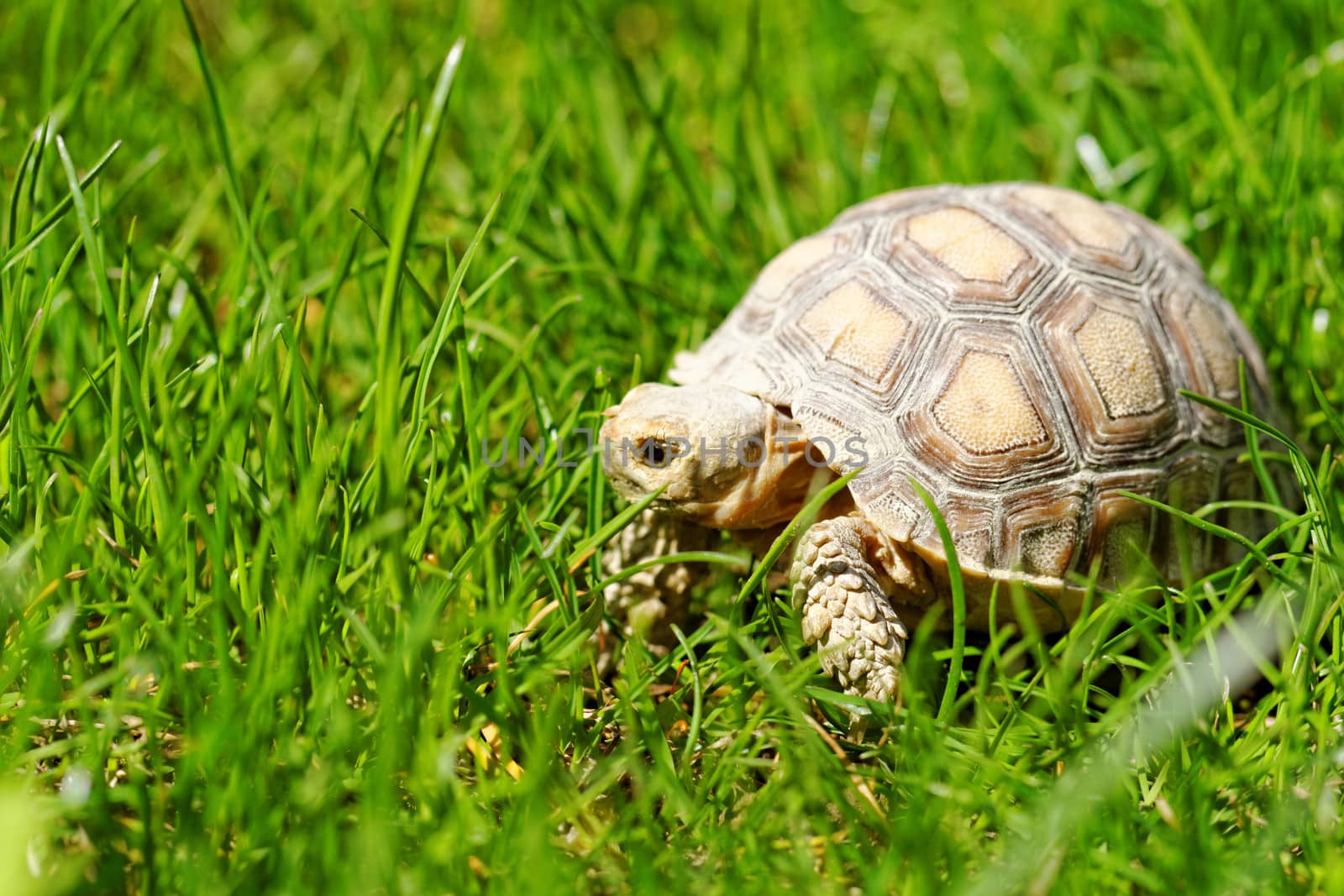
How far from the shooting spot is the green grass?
1.82 m

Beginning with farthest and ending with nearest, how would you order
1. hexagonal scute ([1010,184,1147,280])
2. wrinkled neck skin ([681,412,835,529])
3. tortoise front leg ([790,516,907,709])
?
hexagonal scute ([1010,184,1147,280]), wrinkled neck skin ([681,412,835,529]), tortoise front leg ([790,516,907,709])

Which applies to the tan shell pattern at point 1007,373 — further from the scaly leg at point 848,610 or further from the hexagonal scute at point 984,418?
the scaly leg at point 848,610

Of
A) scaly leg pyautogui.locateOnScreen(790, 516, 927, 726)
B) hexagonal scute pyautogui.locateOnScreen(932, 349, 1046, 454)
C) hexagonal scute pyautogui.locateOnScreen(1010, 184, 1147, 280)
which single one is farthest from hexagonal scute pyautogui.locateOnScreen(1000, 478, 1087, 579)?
hexagonal scute pyautogui.locateOnScreen(1010, 184, 1147, 280)

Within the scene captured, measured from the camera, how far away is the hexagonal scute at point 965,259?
2.67 meters

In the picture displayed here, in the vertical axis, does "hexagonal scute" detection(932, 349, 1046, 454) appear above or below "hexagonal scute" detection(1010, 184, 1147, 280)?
below

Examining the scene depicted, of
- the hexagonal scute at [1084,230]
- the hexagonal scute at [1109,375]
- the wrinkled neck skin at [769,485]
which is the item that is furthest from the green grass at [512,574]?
the hexagonal scute at [1084,230]

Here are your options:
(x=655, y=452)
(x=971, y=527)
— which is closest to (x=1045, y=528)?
(x=971, y=527)

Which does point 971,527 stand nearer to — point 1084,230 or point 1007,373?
point 1007,373

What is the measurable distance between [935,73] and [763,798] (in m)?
→ 3.78

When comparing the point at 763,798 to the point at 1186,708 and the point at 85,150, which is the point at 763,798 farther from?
the point at 85,150

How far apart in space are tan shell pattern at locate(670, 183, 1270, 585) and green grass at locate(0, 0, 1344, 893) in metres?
0.26

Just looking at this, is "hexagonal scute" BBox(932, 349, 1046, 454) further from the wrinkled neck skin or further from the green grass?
the green grass

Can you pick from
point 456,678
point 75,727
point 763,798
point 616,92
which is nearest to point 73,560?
point 75,727

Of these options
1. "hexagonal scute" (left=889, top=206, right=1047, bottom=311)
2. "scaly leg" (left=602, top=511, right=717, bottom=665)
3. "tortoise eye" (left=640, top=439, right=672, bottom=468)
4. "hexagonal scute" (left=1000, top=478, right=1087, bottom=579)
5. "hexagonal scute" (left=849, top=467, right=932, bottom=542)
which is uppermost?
"hexagonal scute" (left=889, top=206, right=1047, bottom=311)
